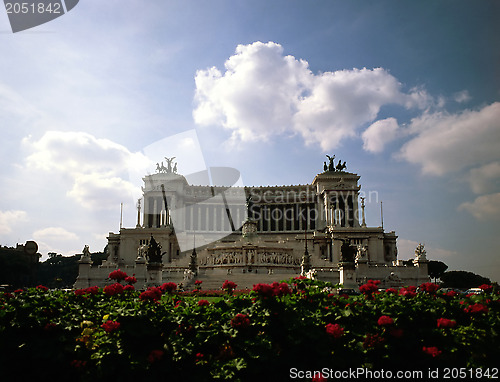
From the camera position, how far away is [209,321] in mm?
10648

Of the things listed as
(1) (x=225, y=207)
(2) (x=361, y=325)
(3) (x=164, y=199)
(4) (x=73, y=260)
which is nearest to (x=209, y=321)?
(2) (x=361, y=325)

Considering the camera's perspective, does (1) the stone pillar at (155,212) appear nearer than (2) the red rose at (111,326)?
No

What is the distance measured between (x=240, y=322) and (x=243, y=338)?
0.37 m

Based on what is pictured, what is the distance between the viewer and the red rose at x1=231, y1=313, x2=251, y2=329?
10070 mm

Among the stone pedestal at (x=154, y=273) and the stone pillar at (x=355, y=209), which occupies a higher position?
the stone pillar at (x=355, y=209)

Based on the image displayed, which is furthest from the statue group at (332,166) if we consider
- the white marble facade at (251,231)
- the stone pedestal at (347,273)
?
the stone pedestal at (347,273)

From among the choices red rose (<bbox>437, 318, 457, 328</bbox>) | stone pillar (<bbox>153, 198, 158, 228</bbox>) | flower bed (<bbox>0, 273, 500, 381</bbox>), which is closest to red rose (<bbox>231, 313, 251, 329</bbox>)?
flower bed (<bbox>0, 273, 500, 381</bbox>)

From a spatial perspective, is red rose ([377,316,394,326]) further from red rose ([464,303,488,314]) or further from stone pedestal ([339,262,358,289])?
stone pedestal ([339,262,358,289])

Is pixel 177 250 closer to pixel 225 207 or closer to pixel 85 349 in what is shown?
pixel 225 207

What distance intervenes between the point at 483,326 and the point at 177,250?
81954mm

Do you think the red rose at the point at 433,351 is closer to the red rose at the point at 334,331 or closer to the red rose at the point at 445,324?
the red rose at the point at 445,324

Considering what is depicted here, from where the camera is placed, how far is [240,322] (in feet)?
33.0

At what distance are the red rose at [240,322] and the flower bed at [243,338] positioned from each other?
33 mm

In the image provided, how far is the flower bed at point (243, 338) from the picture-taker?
31.4ft
